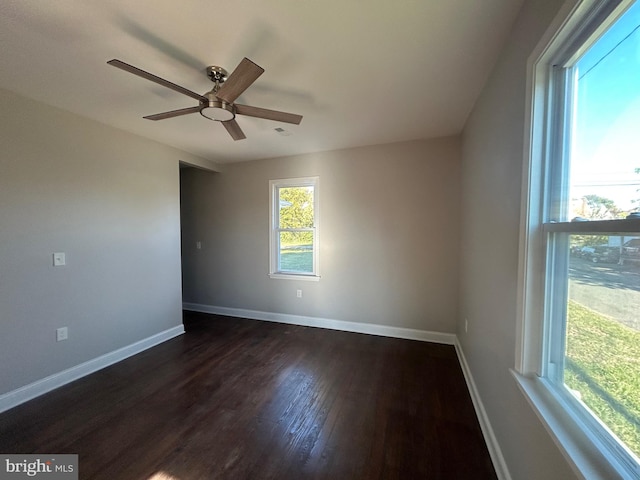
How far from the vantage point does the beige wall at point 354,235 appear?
3.04 meters

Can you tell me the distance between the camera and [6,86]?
6.22 feet

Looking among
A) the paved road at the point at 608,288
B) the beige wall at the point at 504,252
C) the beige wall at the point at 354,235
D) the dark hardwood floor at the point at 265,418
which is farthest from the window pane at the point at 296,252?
the paved road at the point at 608,288

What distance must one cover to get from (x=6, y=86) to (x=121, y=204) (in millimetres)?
1169

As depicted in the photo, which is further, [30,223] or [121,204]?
[121,204]

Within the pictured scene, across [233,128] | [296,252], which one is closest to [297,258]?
[296,252]

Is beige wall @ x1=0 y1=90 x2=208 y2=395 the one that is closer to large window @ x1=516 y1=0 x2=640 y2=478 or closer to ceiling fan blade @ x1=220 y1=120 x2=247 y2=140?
ceiling fan blade @ x1=220 y1=120 x2=247 y2=140

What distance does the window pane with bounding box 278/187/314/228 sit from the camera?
12.1ft

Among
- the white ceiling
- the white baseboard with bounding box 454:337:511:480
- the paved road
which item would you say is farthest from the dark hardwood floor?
the white ceiling

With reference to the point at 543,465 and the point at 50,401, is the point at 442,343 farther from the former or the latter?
the point at 50,401

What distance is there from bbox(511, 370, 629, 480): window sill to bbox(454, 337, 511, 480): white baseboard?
63cm

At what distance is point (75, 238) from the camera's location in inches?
Result: 93.6

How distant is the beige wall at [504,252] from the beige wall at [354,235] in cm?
86

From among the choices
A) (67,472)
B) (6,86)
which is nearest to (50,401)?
(67,472)

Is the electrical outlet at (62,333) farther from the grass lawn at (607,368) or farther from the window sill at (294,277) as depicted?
the grass lawn at (607,368)
